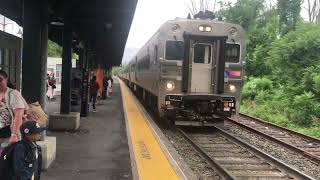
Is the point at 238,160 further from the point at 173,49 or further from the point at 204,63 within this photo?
the point at 173,49

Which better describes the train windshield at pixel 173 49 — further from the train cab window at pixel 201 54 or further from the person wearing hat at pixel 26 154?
the person wearing hat at pixel 26 154

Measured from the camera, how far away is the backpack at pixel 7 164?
15.0 feet

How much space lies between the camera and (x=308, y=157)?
1157 cm

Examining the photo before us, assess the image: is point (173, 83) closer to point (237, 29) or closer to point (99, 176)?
point (237, 29)

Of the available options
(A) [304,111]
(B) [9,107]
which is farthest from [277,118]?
(B) [9,107]

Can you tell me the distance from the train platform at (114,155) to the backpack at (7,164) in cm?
298

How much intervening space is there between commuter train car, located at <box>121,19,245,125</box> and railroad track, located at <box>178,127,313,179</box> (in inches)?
33.8

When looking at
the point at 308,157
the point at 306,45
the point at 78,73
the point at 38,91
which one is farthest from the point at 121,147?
the point at 306,45

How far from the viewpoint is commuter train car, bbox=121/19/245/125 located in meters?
14.7

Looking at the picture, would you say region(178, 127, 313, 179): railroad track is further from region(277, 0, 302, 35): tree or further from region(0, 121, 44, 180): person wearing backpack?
region(277, 0, 302, 35): tree

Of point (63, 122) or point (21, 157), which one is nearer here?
point (21, 157)

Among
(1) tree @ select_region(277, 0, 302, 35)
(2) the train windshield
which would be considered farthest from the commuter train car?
(1) tree @ select_region(277, 0, 302, 35)

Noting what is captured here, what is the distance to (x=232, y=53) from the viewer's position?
49.8 feet

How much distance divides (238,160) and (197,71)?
4346 millimetres
